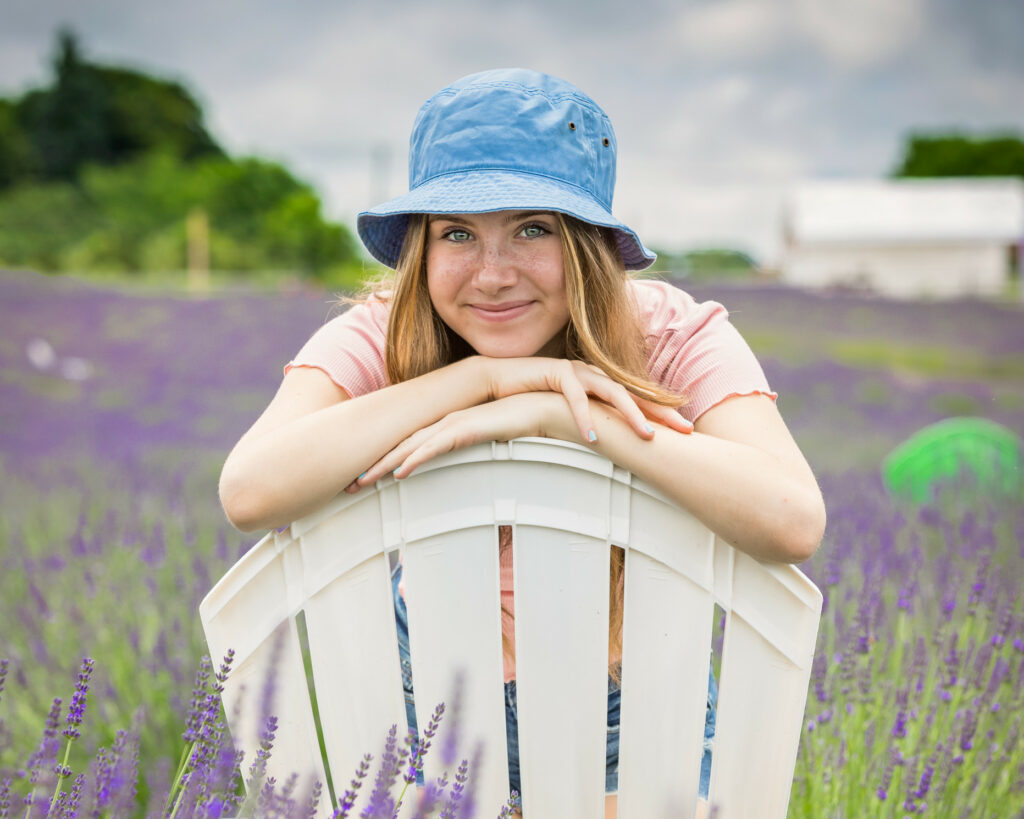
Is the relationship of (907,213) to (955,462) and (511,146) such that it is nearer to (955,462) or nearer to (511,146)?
(955,462)

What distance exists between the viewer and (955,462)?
166 inches

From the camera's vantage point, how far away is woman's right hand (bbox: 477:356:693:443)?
113 cm

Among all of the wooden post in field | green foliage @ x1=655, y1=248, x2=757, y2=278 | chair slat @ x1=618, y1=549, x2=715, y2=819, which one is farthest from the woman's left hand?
the wooden post in field

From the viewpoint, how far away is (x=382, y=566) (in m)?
1.16

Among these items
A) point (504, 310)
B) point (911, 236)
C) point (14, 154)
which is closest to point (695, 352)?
point (504, 310)

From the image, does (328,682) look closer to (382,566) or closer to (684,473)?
(382,566)

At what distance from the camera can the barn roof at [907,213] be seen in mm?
24594

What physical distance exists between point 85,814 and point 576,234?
101 cm

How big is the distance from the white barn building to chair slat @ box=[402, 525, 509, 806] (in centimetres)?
2386

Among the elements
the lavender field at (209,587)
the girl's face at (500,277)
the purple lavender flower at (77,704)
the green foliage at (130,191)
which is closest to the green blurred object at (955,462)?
the lavender field at (209,587)

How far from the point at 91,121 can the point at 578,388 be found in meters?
42.9

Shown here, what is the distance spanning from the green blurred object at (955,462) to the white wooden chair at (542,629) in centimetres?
296

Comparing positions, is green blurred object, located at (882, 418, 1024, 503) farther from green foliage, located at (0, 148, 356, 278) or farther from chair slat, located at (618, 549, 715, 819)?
green foliage, located at (0, 148, 356, 278)

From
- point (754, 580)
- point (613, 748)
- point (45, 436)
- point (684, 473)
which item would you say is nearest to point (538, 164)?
point (684, 473)
